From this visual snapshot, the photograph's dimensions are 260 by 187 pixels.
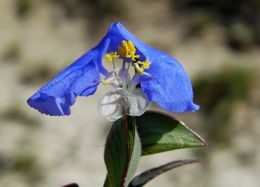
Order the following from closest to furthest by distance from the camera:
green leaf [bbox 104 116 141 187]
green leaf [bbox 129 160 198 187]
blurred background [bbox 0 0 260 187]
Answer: green leaf [bbox 104 116 141 187], green leaf [bbox 129 160 198 187], blurred background [bbox 0 0 260 187]

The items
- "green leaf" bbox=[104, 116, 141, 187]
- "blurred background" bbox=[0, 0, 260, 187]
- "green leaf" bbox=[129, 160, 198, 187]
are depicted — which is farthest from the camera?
"blurred background" bbox=[0, 0, 260, 187]

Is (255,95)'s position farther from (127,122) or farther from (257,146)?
(127,122)

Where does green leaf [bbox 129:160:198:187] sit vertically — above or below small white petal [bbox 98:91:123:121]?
below

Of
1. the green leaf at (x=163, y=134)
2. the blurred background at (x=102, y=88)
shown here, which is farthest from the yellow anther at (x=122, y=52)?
the blurred background at (x=102, y=88)

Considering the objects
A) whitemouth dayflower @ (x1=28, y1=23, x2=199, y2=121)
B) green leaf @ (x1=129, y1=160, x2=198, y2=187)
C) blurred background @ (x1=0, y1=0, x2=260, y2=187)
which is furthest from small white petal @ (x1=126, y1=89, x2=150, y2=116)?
blurred background @ (x1=0, y1=0, x2=260, y2=187)

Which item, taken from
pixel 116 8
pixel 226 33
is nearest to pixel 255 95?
pixel 226 33

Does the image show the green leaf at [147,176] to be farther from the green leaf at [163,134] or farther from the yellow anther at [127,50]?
the yellow anther at [127,50]

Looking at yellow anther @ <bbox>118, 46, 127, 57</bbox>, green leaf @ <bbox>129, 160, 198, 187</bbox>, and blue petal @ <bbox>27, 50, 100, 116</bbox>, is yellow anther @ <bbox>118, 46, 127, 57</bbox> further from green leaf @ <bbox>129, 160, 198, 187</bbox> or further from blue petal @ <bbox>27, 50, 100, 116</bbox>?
green leaf @ <bbox>129, 160, 198, 187</bbox>
